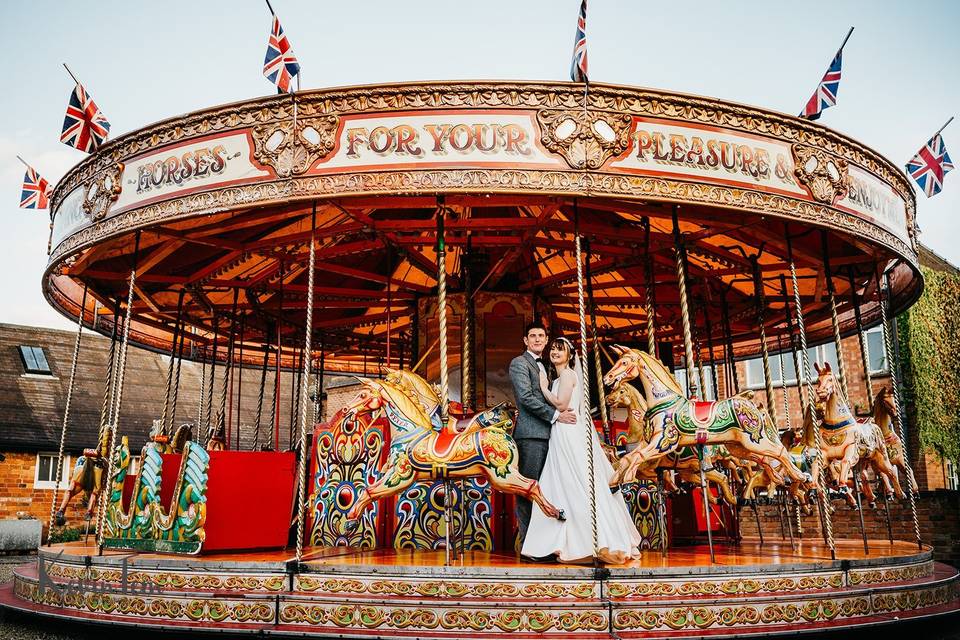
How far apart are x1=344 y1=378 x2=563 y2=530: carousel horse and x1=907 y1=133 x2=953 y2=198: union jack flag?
23.1 feet

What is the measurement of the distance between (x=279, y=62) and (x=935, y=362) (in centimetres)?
1819

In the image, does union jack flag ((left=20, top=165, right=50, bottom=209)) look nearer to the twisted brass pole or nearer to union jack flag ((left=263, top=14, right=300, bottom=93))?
union jack flag ((left=263, top=14, right=300, bottom=93))

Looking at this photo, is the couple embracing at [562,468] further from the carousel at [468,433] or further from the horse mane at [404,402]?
the horse mane at [404,402]

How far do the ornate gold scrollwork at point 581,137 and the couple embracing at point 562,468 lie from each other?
1.65 m

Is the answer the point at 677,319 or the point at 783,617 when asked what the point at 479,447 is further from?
the point at 677,319

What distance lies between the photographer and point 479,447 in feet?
21.9

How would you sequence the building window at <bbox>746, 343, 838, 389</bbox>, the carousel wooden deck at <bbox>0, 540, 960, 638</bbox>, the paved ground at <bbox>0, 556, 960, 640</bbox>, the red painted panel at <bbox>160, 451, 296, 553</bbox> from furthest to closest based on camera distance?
the building window at <bbox>746, 343, 838, 389</bbox> < the red painted panel at <bbox>160, 451, 296, 553</bbox> < the paved ground at <bbox>0, 556, 960, 640</bbox> < the carousel wooden deck at <bbox>0, 540, 960, 638</bbox>

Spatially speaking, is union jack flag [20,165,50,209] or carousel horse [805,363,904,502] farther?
union jack flag [20,165,50,209]

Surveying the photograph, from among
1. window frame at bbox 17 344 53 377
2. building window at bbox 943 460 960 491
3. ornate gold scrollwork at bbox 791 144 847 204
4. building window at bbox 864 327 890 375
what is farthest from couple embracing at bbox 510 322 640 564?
window frame at bbox 17 344 53 377

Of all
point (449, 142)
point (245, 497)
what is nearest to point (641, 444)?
point (449, 142)

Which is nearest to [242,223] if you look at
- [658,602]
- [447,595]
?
[447,595]

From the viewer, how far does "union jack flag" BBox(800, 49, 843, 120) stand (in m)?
8.94

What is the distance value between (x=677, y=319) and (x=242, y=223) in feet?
31.2

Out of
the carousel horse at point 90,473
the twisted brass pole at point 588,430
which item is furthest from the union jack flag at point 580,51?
the carousel horse at point 90,473
